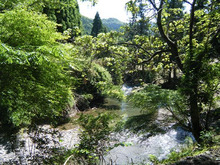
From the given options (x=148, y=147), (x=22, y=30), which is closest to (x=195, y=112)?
(x=148, y=147)

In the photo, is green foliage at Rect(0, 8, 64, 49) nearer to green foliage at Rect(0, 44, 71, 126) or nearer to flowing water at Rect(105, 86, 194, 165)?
green foliage at Rect(0, 44, 71, 126)

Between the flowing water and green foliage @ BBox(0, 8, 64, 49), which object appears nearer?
green foliage @ BBox(0, 8, 64, 49)

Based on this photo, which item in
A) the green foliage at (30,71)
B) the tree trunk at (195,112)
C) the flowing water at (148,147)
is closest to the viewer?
the green foliage at (30,71)

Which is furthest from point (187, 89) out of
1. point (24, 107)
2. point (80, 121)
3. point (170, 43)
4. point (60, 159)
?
point (24, 107)

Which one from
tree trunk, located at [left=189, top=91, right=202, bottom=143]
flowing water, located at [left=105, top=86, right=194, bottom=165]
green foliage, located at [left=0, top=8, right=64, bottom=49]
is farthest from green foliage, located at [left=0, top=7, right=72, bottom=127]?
flowing water, located at [left=105, top=86, right=194, bottom=165]

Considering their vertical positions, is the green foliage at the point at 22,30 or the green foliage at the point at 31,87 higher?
the green foliage at the point at 22,30

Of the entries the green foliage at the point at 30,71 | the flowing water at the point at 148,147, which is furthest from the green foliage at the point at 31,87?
the flowing water at the point at 148,147

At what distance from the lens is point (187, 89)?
13.9 ft

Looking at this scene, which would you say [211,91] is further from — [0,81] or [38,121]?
[0,81]

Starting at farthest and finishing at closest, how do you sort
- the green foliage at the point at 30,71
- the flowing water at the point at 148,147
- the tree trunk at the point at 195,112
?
the flowing water at the point at 148,147 < the tree trunk at the point at 195,112 < the green foliage at the point at 30,71

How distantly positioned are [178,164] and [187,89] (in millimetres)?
2110

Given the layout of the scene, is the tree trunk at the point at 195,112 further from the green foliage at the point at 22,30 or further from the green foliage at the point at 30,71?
the green foliage at the point at 22,30

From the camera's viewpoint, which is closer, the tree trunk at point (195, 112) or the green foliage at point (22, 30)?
the green foliage at point (22, 30)

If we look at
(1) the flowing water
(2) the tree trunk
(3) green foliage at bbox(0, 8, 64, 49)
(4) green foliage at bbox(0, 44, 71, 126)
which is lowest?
(1) the flowing water
